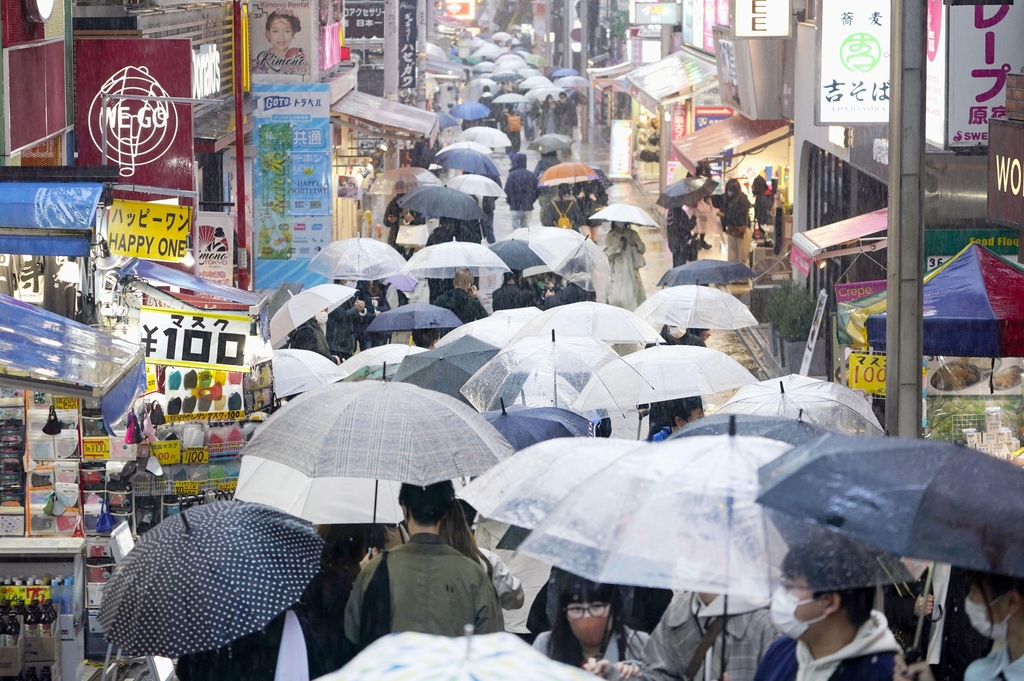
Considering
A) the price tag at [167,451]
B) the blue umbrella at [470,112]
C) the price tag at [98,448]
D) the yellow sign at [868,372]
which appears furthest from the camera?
the blue umbrella at [470,112]

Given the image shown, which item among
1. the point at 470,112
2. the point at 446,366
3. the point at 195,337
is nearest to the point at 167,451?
the point at 195,337

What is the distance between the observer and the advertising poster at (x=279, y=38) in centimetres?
2002

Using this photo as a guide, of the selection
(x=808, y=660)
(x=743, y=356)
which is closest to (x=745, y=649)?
(x=808, y=660)

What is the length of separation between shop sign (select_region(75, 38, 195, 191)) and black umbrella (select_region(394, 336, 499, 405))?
11.1 ft

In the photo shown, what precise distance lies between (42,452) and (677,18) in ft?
102

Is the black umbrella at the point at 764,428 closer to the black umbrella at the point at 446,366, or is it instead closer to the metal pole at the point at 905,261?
the metal pole at the point at 905,261

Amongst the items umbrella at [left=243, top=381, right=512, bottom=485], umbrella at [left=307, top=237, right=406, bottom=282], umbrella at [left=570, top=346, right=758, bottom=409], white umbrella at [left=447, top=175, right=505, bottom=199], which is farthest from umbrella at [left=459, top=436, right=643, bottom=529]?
white umbrella at [left=447, top=175, right=505, bottom=199]

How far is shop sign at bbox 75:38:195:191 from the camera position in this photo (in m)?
12.1

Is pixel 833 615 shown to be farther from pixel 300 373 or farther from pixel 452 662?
pixel 300 373

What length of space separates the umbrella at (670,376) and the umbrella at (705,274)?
5155mm

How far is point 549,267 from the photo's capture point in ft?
53.1

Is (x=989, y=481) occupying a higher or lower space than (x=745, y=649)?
higher

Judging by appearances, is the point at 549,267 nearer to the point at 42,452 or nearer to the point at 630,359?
the point at 630,359

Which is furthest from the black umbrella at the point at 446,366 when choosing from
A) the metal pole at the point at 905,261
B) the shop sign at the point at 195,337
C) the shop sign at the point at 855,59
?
the shop sign at the point at 855,59
